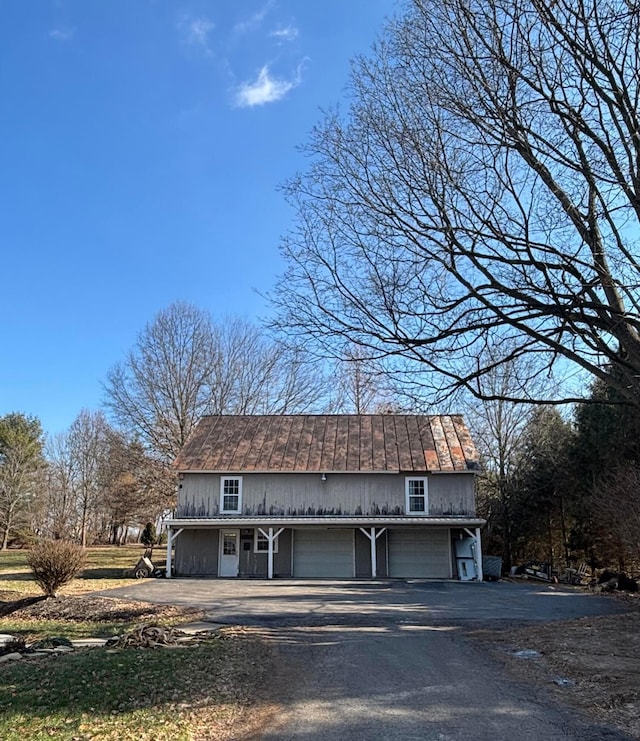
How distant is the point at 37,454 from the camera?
4825cm

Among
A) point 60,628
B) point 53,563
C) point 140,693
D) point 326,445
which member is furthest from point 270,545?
point 140,693

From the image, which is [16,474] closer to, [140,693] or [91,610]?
[91,610]

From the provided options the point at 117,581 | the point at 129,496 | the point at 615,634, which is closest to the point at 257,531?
the point at 117,581

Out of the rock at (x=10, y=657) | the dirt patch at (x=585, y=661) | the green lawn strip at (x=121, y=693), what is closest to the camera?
the green lawn strip at (x=121, y=693)

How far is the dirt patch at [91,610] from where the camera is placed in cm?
1262

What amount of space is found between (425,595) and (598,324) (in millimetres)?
11318

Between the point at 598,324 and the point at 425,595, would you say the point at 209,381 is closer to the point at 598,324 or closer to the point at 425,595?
the point at 425,595

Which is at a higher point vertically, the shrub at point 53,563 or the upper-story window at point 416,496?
the upper-story window at point 416,496

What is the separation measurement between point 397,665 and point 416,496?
57.3 ft

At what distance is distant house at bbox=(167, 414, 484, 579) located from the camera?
24.9 metres

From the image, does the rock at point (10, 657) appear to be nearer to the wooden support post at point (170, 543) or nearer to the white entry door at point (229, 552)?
the wooden support post at point (170, 543)

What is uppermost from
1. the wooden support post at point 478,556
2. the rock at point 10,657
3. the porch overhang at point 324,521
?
the porch overhang at point 324,521

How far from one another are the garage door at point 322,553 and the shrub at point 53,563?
465 inches

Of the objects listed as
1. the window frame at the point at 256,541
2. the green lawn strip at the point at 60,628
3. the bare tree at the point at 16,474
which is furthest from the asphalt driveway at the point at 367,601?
the bare tree at the point at 16,474
